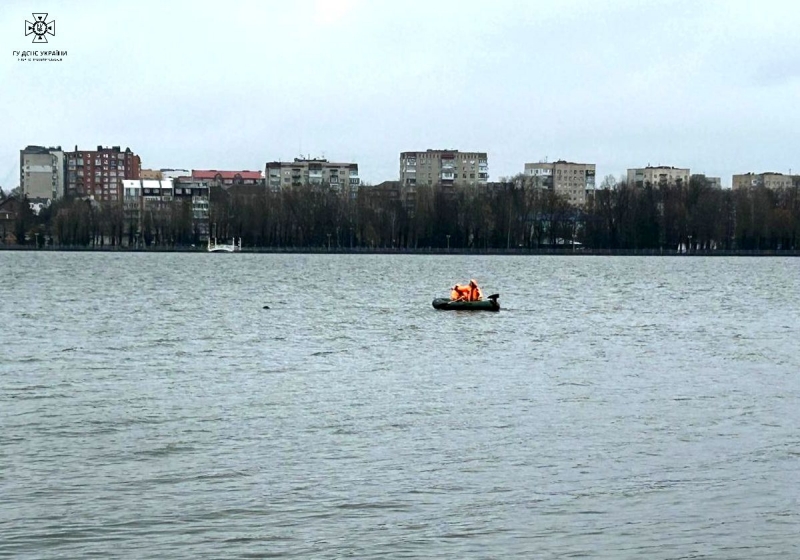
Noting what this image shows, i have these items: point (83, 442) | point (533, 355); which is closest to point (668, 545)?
point (83, 442)

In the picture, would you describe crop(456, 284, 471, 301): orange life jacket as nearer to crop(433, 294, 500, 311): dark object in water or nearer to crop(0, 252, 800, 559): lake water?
crop(433, 294, 500, 311): dark object in water

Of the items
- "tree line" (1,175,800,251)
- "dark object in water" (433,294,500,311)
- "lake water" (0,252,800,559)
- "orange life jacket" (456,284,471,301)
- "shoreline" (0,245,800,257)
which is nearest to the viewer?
"lake water" (0,252,800,559)

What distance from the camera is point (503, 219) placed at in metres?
166

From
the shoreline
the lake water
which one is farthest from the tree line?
the lake water

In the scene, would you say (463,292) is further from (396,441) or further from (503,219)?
(503,219)

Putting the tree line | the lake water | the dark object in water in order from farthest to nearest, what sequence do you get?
the tree line < the dark object in water < the lake water

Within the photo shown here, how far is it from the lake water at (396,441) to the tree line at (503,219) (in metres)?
119

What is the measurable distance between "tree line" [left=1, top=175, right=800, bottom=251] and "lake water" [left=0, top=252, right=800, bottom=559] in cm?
11908

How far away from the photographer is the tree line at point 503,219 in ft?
536

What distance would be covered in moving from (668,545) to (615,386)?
13539 mm

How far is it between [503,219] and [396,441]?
481 ft

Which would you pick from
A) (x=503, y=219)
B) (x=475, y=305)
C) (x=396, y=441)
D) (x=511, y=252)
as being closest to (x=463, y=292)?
(x=475, y=305)

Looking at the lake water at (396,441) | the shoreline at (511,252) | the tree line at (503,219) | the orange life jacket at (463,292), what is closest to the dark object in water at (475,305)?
the orange life jacket at (463,292)

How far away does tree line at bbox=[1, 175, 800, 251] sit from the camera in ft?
536
